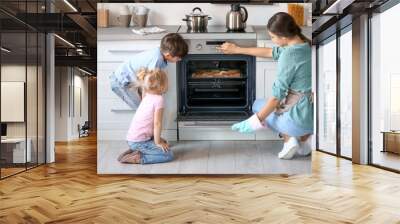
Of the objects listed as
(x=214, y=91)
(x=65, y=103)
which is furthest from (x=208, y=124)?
(x=65, y=103)

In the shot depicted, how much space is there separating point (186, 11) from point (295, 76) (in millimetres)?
1120

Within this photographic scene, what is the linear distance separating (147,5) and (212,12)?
0.58 m

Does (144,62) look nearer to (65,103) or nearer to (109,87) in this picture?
(109,87)

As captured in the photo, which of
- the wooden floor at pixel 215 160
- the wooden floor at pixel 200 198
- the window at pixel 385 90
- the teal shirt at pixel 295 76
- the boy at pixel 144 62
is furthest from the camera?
the window at pixel 385 90

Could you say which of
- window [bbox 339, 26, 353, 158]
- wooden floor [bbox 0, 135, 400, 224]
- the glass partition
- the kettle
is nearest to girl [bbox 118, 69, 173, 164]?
wooden floor [bbox 0, 135, 400, 224]

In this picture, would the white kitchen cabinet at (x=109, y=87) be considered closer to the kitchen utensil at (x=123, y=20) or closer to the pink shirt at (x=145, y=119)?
the pink shirt at (x=145, y=119)

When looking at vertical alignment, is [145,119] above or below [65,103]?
below

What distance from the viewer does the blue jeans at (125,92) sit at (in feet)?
12.8

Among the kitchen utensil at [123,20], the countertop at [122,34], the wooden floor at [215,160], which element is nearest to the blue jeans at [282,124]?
the wooden floor at [215,160]

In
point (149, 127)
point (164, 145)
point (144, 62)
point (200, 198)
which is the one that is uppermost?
point (144, 62)

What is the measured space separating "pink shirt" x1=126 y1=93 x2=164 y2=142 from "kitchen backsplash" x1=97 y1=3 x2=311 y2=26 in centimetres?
69

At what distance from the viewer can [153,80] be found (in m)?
3.91

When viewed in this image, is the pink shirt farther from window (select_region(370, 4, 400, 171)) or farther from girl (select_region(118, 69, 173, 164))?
window (select_region(370, 4, 400, 171))

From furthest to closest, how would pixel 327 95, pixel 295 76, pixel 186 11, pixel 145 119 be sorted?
pixel 327 95 → pixel 145 119 → pixel 186 11 → pixel 295 76
